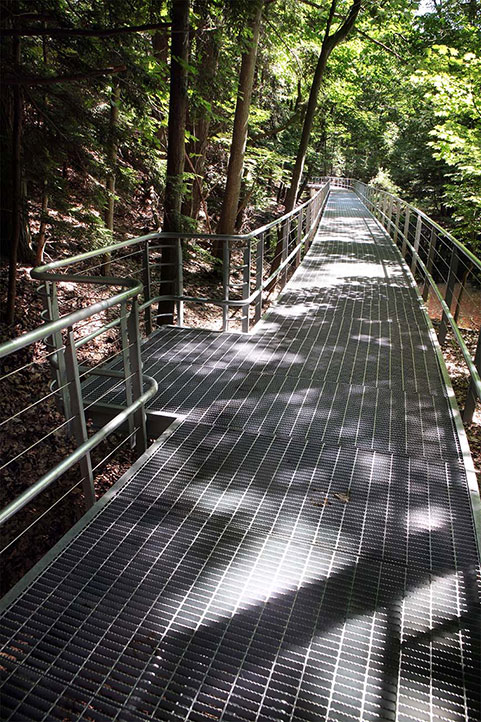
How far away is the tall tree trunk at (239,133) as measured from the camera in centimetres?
1036

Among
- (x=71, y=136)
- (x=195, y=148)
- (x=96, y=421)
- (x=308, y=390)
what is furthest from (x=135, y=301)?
(x=195, y=148)

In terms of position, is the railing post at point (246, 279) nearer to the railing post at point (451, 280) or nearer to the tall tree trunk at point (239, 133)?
the railing post at point (451, 280)

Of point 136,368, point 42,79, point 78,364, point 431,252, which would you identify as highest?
point 42,79

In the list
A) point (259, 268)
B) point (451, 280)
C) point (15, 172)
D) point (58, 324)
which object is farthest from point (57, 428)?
point (451, 280)

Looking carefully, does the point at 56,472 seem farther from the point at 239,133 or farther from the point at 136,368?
the point at 239,133

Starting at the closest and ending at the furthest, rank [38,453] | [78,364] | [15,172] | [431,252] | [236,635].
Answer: [236,635], [38,453], [78,364], [15,172], [431,252]

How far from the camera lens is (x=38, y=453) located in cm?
540

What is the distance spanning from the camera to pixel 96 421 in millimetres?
4207

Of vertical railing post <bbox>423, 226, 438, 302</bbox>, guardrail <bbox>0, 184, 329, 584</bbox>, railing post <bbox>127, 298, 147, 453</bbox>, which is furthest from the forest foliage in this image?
vertical railing post <bbox>423, 226, 438, 302</bbox>

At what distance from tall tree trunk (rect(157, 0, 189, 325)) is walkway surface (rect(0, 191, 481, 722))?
9.63 feet

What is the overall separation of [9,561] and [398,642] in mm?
3320

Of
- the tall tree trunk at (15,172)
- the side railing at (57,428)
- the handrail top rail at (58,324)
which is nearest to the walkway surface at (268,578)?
the side railing at (57,428)

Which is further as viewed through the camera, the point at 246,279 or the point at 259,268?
the point at 259,268

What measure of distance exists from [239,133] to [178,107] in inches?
178
